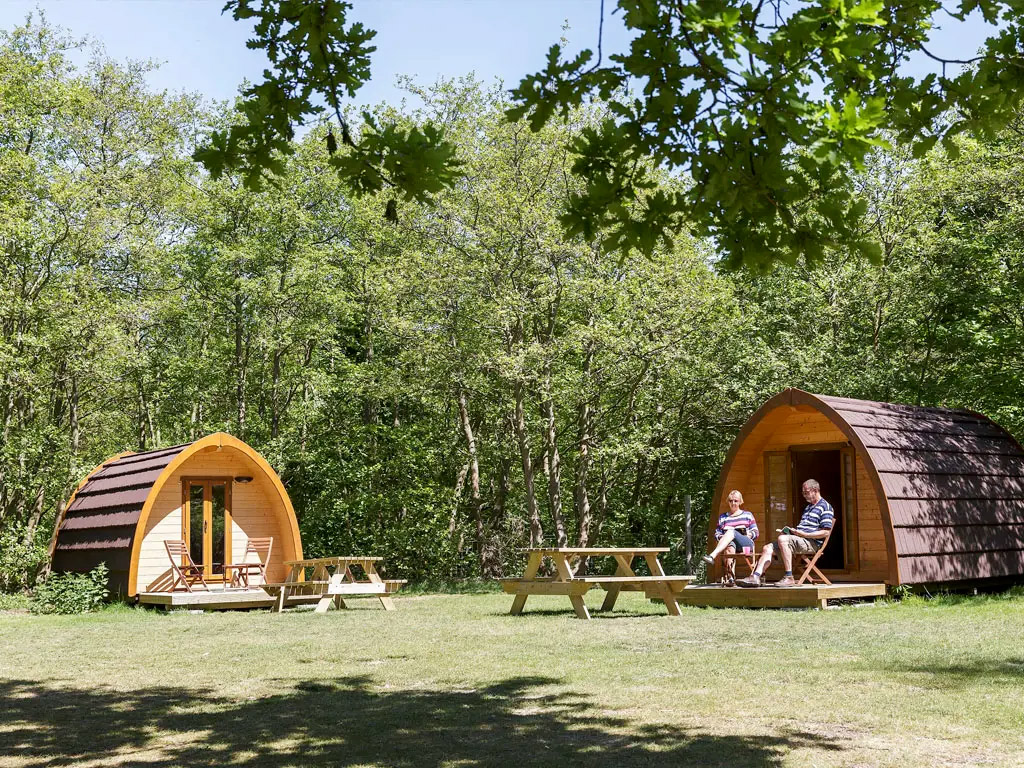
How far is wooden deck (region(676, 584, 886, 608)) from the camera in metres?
13.0

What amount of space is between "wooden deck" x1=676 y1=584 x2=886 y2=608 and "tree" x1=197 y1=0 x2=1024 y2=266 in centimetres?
905

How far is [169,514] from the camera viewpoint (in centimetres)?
1797

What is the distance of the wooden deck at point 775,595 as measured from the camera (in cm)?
1302

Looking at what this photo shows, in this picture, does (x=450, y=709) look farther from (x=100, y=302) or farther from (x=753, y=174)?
(x=100, y=302)

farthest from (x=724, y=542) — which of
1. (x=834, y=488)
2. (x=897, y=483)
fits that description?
(x=834, y=488)

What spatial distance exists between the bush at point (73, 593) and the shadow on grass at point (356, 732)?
984 cm

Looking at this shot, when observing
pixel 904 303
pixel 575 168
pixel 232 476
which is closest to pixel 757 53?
pixel 575 168

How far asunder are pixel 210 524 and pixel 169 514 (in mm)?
858

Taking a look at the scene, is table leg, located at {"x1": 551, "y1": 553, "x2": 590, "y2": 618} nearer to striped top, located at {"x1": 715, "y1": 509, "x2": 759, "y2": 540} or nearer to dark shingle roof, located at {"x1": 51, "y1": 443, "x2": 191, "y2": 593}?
striped top, located at {"x1": 715, "y1": 509, "x2": 759, "y2": 540}

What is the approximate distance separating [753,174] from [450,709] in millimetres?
3635

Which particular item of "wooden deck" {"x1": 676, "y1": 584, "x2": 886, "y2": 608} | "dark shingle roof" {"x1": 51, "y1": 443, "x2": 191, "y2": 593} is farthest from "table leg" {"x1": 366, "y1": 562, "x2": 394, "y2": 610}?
"wooden deck" {"x1": 676, "y1": 584, "x2": 886, "y2": 608}

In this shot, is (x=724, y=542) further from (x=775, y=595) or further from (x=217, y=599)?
(x=217, y=599)

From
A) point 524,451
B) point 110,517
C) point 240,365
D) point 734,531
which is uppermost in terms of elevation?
point 240,365

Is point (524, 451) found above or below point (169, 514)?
above
